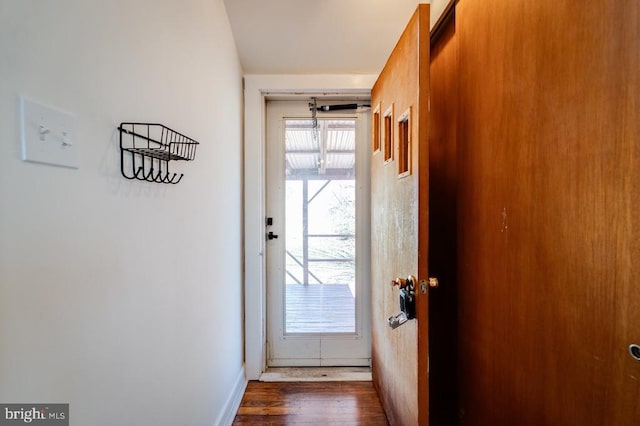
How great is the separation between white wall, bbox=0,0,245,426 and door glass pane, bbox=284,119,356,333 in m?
0.90

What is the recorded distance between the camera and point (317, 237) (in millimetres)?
2240

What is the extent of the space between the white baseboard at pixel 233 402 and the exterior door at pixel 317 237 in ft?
1.00

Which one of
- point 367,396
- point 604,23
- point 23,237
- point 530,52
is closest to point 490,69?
A: point 530,52

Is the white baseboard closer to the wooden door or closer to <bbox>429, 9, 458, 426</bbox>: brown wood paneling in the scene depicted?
the wooden door

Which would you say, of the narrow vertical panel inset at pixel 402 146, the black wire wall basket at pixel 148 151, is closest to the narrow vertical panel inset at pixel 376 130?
the narrow vertical panel inset at pixel 402 146

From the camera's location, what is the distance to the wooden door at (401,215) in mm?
1103

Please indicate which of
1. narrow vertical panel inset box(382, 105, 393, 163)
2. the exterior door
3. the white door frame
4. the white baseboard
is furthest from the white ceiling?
the white baseboard

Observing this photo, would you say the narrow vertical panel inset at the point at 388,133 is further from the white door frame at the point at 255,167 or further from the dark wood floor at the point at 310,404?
the dark wood floor at the point at 310,404

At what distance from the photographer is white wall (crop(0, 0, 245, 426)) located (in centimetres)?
52

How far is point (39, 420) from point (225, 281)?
3.61 ft

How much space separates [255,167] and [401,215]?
44.7 inches

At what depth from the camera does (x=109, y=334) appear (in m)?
0.74

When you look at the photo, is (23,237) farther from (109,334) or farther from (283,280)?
(283,280)

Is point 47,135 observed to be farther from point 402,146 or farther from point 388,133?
point 388,133
